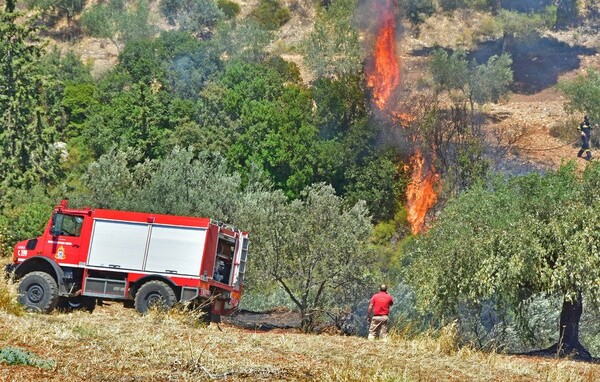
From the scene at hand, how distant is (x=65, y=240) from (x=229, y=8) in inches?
3036

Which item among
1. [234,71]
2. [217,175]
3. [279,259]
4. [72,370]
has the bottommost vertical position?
[72,370]

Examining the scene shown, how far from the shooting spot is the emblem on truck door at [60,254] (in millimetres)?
32688

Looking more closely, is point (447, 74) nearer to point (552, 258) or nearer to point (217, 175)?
point (217, 175)

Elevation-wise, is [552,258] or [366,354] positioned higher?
[552,258]

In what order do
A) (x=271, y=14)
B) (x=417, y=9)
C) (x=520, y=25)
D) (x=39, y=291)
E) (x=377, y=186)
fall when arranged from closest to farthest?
(x=39, y=291)
(x=377, y=186)
(x=520, y=25)
(x=417, y=9)
(x=271, y=14)

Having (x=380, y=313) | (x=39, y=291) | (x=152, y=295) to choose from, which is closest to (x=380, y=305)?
(x=380, y=313)

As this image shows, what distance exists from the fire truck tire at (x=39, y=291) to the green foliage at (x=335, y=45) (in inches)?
2170

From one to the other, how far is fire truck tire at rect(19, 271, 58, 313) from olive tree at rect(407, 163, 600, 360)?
11193mm

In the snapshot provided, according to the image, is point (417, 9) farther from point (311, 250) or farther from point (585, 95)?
point (311, 250)

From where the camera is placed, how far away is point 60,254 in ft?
107

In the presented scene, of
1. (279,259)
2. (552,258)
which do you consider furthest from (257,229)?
(552,258)

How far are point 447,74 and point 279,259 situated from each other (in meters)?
45.1

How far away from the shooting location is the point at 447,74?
84.4 metres

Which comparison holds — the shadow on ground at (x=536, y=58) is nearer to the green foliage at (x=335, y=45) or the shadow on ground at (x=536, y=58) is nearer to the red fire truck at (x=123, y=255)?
the green foliage at (x=335, y=45)
